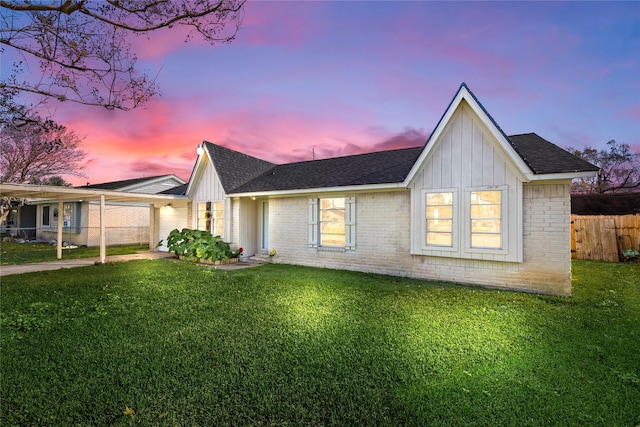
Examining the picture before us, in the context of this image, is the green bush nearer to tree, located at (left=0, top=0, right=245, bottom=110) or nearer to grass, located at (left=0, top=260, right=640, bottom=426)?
grass, located at (left=0, top=260, right=640, bottom=426)

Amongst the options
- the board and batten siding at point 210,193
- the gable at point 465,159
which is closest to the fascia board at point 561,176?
the gable at point 465,159

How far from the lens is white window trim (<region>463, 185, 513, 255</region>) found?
7.04m

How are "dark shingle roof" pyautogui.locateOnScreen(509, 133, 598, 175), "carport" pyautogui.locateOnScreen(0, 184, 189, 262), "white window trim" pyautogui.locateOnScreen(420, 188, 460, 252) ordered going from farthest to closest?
1. "carport" pyautogui.locateOnScreen(0, 184, 189, 262)
2. "white window trim" pyautogui.locateOnScreen(420, 188, 460, 252)
3. "dark shingle roof" pyautogui.locateOnScreen(509, 133, 598, 175)

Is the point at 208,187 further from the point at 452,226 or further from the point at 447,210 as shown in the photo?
the point at 452,226

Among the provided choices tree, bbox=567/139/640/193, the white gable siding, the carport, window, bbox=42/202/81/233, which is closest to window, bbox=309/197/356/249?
the white gable siding

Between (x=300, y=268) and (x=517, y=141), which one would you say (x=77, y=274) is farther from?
(x=517, y=141)

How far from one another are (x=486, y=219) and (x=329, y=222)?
4.99 metres

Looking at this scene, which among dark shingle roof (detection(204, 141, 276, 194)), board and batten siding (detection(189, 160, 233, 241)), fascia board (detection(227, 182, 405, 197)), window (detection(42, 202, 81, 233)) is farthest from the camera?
window (detection(42, 202, 81, 233))

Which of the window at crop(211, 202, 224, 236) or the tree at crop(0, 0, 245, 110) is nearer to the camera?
the tree at crop(0, 0, 245, 110)

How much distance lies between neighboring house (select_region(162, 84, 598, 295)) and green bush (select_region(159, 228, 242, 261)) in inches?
26.2

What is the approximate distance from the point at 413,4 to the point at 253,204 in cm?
922

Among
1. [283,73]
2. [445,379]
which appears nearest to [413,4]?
[283,73]

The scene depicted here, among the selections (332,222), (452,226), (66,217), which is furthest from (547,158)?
(66,217)

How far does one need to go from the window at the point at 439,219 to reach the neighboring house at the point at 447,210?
3 cm
